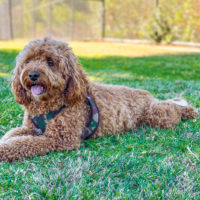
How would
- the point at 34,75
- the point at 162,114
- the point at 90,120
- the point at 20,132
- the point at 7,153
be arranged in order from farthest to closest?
the point at 162,114
the point at 90,120
the point at 20,132
the point at 34,75
the point at 7,153

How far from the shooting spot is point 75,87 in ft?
10.1

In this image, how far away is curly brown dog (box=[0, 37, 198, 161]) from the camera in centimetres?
294

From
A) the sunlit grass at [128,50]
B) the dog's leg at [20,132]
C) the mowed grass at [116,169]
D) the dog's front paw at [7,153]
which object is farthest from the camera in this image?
the sunlit grass at [128,50]

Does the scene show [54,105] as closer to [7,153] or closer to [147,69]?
[7,153]

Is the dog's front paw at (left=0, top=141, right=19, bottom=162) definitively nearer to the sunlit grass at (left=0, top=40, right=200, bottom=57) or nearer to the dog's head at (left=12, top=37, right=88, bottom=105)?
the dog's head at (left=12, top=37, right=88, bottom=105)

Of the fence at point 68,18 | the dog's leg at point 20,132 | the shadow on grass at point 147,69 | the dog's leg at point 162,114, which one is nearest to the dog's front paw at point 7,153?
the dog's leg at point 20,132

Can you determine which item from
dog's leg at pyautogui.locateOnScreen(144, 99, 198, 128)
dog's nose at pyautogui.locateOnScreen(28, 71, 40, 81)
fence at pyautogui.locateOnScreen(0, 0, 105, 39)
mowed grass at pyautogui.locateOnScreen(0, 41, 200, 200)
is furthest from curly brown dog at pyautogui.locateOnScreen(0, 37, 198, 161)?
fence at pyautogui.locateOnScreen(0, 0, 105, 39)

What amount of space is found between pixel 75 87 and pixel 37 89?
0.42 m

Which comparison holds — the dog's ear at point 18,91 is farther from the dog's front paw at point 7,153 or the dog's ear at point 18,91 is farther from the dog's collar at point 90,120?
the dog's front paw at point 7,153

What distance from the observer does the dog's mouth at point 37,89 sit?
2.98 meters

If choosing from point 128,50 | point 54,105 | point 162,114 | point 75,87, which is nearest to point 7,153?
point 54,105

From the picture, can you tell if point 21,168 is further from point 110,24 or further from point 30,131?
point 110,24

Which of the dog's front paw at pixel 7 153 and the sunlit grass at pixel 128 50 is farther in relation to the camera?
the sunlit grass at pixel 128 50

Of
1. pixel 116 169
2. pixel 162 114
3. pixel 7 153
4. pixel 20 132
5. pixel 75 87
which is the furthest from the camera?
pixel 162 114
